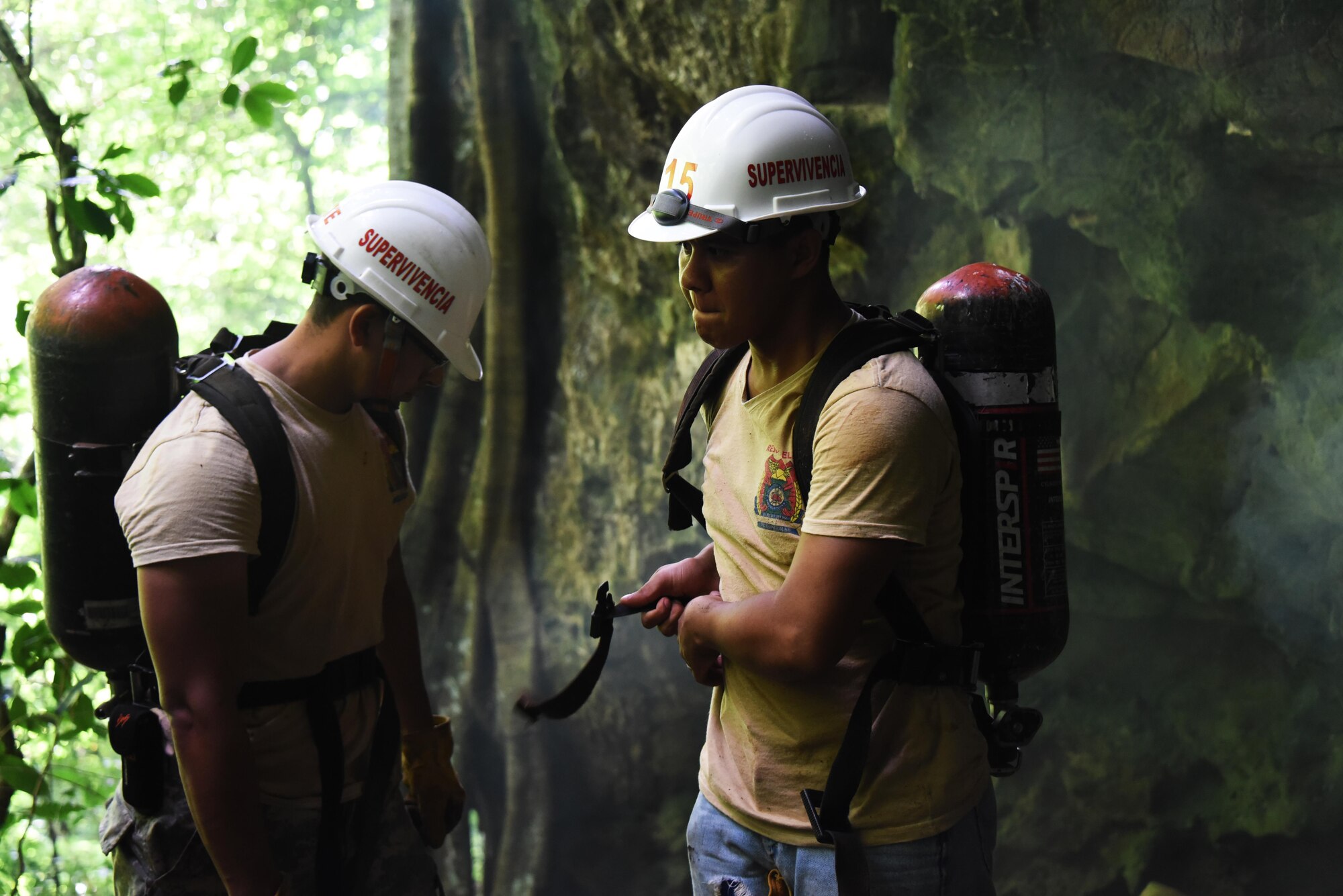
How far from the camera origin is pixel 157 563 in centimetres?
165

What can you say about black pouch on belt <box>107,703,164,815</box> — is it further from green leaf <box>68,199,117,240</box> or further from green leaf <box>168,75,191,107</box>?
green leaf <box>168,75,191,107</box>

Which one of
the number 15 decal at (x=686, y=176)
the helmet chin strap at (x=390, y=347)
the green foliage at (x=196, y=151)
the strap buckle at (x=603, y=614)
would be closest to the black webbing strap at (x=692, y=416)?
the strap buckle at (x=603, y=614)

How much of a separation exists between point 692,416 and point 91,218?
6.22 ft

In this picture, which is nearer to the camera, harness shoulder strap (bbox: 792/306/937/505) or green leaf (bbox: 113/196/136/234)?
harness shoulder strap (bbox: 792/306/937/505)

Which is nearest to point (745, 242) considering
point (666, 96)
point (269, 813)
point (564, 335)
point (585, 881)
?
point (269, 813)

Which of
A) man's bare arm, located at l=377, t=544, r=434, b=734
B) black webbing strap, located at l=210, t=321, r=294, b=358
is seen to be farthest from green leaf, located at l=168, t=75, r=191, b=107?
man's bare arm, located at l=377, t=544, r=434, b=734

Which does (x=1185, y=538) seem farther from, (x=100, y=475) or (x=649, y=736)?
(x=100, y=475)

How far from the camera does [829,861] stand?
165 centimetres

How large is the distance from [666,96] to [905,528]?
3.31m

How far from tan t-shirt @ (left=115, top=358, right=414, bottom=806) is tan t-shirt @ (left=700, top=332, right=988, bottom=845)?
696mm

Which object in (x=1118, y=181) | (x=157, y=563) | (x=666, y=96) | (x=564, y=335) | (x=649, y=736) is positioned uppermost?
(x=666, y=96)

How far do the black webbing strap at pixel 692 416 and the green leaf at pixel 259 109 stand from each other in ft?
5.26

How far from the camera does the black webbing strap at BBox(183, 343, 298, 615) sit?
1.77 m

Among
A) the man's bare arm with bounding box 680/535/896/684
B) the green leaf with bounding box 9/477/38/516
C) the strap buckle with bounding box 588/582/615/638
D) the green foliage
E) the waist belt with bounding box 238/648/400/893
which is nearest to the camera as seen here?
the man's bare arm with bounding box 680/535/896/684
